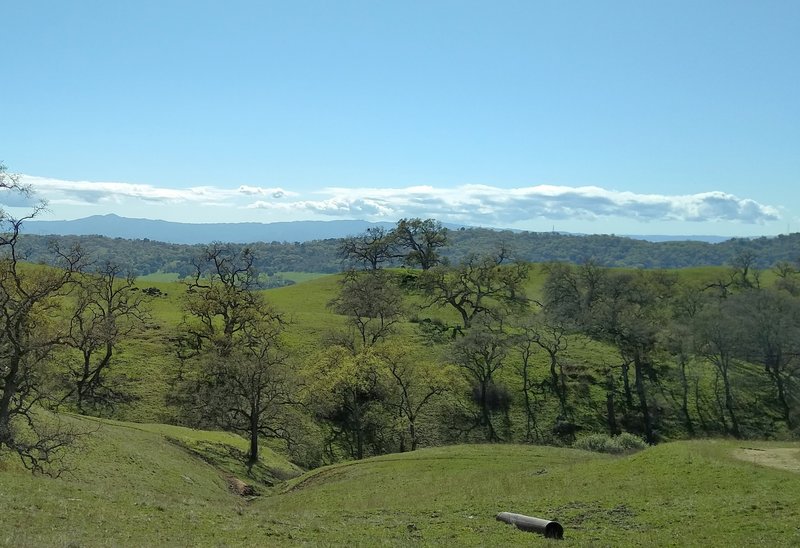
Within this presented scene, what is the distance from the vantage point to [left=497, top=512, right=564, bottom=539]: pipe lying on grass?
71.2 feet

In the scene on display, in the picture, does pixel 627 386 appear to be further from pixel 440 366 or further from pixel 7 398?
pixel 7 398

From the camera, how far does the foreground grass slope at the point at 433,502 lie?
67.7 ft

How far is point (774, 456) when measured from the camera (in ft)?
112

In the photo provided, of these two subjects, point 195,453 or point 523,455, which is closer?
point 523,455

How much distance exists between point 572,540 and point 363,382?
4847 cm

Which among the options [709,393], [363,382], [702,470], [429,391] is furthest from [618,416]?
A: [702,470]

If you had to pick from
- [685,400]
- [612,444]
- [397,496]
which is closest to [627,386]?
[685,400]

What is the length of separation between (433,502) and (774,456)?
20117mm

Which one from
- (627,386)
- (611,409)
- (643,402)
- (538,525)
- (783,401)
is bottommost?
(611,409)

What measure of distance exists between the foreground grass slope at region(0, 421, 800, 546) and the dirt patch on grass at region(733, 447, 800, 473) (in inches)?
5.9

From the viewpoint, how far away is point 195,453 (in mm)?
51594

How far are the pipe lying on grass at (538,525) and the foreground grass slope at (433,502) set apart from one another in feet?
1.79

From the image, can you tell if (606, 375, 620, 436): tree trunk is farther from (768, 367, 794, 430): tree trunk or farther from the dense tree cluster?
(768, 367, 794, 430): tree trunk

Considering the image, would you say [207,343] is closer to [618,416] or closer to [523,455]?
[523,455]
